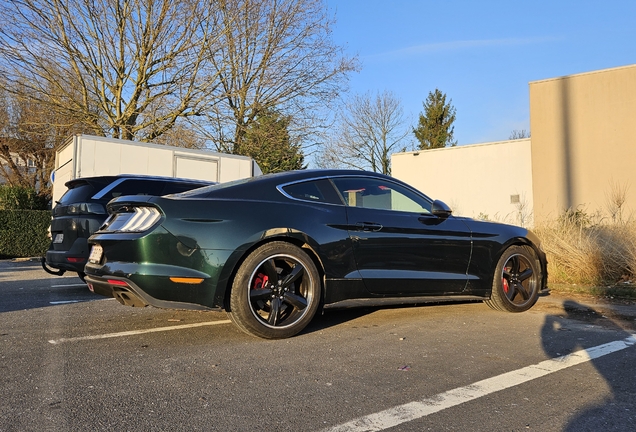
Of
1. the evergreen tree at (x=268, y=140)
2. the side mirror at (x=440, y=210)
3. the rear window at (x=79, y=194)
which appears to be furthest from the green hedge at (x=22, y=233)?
the side mirror at (x=440, y=210)

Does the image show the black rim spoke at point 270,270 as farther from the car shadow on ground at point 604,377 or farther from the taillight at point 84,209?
the taillight at point 84,209

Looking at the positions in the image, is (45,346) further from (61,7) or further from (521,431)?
(61,7)

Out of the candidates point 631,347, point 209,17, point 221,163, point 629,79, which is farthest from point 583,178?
point 631,347

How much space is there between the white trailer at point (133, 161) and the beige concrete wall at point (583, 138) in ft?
38.5

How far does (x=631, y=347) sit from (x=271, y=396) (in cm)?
287

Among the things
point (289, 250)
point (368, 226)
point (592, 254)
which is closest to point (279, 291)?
point (289, 250)

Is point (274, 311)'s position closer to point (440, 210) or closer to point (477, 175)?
point (440, 210)

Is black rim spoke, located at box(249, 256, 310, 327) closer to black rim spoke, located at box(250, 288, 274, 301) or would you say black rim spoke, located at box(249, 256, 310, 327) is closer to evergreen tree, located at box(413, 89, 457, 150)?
black rim spoke, located at box(250, 288, 274, 301)

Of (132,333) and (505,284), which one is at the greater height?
(505,284)

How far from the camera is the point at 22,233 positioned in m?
15.7

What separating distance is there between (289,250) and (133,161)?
8866 mm

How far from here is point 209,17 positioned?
19.4m

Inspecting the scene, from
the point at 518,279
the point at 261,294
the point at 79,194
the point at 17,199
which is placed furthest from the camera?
the point at 17,199

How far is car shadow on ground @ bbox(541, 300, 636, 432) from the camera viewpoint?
8.43 feet
